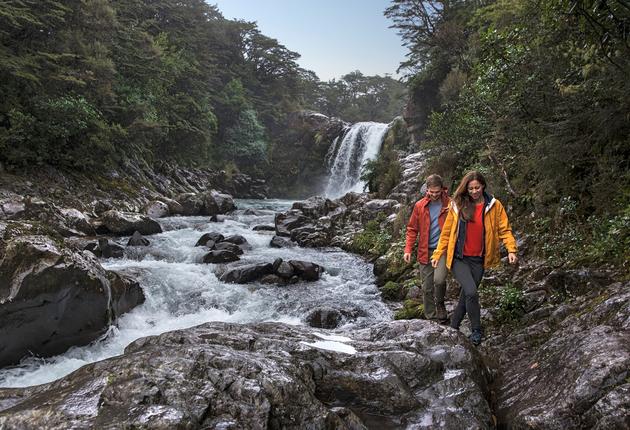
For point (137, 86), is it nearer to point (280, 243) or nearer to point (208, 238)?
point (208, 238)

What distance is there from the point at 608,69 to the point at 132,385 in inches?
222

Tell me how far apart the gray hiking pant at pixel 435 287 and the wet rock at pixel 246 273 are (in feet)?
17.6

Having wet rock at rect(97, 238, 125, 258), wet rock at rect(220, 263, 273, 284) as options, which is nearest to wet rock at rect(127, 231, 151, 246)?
wet rock at rect(97, 238, 125, 258)

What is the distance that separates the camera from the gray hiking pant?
4.96 meters

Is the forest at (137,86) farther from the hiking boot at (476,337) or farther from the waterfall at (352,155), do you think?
the hiking boot at (476,337)

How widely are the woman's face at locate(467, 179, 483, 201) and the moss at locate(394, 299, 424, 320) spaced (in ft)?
9.68

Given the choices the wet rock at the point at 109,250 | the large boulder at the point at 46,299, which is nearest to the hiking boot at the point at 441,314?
the large boulder at the point at 46,299

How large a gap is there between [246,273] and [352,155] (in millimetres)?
23060

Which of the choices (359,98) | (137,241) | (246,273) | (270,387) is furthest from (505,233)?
(359,98)

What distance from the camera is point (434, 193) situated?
5207 mm

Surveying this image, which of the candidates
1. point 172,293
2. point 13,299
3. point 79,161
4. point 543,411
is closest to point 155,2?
point 79,161

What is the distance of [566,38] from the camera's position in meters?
5.42

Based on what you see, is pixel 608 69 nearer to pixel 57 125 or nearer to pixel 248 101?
pixel 57 125

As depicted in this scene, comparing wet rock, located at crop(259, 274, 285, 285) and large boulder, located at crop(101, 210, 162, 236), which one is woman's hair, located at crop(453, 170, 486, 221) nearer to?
wet rock, located at crop(259, 274, 285, 285)
